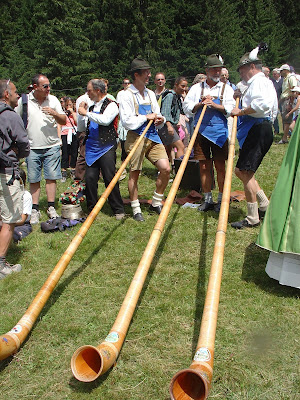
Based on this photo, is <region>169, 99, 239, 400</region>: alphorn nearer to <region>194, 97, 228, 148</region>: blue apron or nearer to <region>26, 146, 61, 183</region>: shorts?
<region>194, 97, 228, 148</region>: blue apron

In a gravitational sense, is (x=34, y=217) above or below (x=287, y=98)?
below

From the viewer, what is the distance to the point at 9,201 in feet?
14.6

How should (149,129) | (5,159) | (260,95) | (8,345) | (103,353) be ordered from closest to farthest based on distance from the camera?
(103,353) → (8,345) → (5,159) → (260,95) → (149,129)

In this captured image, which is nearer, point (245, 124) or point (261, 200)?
point (245, 124)

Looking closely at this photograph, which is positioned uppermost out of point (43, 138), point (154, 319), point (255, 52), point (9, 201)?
point (255, 52)

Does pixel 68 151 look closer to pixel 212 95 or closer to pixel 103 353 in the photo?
pixel 212 95

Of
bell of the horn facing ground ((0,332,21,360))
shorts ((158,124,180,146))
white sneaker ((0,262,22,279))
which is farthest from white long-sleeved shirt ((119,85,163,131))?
bell of the horn facing ground ((0,332,21,360))

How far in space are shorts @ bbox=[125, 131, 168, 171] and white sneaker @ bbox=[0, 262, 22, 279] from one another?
2291 mm

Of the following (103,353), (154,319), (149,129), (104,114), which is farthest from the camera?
(149,129)

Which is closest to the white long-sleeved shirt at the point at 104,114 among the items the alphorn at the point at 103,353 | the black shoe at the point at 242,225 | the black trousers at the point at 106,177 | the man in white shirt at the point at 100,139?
the man in white shirt at the point at 100,139

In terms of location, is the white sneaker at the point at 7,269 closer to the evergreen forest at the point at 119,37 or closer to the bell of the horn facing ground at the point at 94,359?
the bell of the horn facing ground at the point at 94,359

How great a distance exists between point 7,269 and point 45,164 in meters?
2.36

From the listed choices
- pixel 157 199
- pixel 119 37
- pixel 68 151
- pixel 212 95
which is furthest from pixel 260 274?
pixel 119 37

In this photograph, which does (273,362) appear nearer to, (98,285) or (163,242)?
(98,285)
